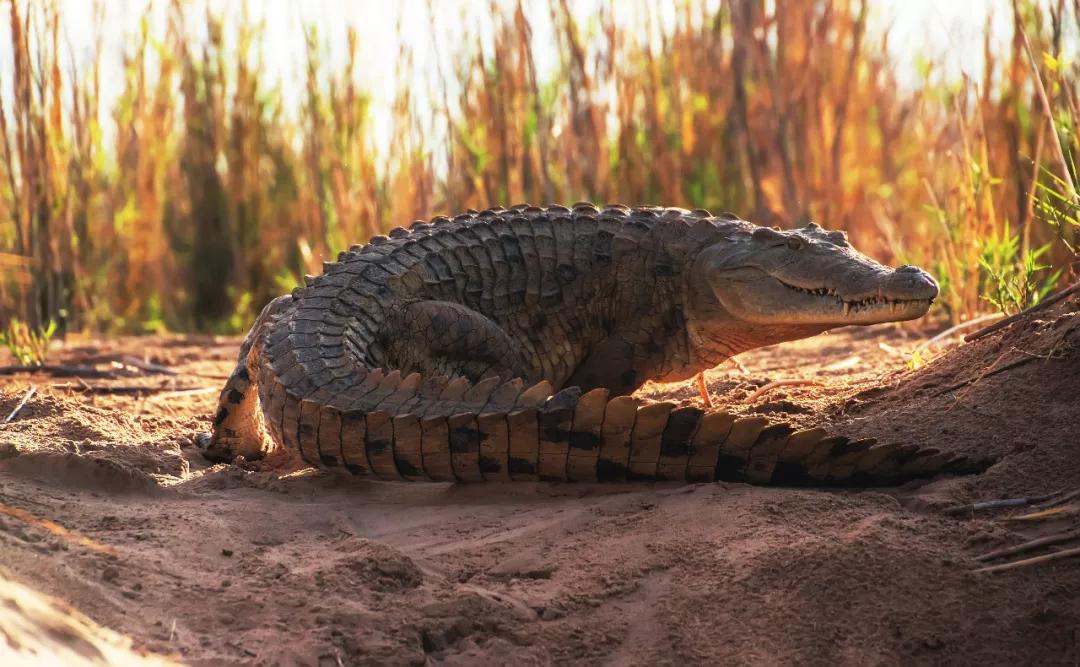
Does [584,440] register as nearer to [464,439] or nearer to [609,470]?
[609,470]

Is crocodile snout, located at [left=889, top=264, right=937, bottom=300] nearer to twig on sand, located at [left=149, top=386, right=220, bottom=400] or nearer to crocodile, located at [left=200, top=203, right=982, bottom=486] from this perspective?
crocodile, located at [left=200, top=203, right=982, bottom=486]

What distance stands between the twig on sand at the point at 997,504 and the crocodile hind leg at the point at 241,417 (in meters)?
2.32

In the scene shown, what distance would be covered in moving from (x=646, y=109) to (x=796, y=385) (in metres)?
3.81

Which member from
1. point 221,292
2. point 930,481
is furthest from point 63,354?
point 930,481

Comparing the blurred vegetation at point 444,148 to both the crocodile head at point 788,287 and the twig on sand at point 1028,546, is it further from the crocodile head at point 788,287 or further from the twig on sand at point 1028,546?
the twig on sand at point 1028,546

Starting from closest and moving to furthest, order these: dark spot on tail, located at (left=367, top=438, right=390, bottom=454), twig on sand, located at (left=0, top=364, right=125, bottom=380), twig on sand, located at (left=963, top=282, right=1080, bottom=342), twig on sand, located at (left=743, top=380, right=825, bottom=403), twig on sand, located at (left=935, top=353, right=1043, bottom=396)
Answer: dark spot on tail, located at (left=367, top=438, right=390, bottom=454) → twig on sand, located at (left=935, top=353, right=1043, bottom=396) → twig on sand, located at (left=963, top=282, right=1080, bottom=342) → twig on sand, located at (left=743, top=380, right=825, bottom=403) → twig on sand, located at (left=0, top=364, right=125, bottom=380)

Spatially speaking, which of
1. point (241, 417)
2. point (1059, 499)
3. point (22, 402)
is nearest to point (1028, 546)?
point (1059, 499)

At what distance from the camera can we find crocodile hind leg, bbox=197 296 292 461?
159 inches

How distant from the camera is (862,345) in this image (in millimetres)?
5738

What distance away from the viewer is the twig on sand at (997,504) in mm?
2736

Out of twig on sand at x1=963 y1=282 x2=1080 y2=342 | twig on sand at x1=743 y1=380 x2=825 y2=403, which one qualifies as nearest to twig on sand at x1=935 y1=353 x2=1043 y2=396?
twig on sand at x1=963 y1=282 x2=1080 y2=342

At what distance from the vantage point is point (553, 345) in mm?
4426

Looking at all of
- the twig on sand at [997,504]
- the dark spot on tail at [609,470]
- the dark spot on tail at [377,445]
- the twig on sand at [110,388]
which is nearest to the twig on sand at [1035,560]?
the twig on sand at [997,504]

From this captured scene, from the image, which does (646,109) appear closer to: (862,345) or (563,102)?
(563,102)
